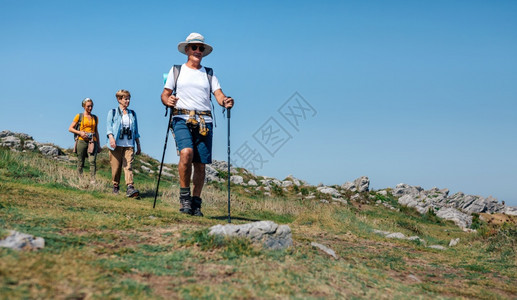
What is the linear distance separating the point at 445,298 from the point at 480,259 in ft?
14.3

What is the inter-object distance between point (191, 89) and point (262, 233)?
3858 mm

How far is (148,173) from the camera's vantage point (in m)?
22.1

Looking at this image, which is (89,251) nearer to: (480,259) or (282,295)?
(282,295)

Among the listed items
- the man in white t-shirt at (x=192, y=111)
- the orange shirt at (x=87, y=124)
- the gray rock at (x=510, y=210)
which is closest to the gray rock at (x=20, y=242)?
the man in white t-shirt at (x=192, y=111)

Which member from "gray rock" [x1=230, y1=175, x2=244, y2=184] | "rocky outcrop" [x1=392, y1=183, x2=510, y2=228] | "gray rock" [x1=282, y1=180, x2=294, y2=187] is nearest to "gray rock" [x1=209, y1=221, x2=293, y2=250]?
"gray rock" [x1=230, y1=175, x2=244, y2=184]

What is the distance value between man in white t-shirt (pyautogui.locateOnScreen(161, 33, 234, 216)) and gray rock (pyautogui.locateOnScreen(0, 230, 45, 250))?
3.82 m

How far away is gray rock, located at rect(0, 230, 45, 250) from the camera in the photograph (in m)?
4.48

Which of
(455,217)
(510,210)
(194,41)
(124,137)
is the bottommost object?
(455,217)

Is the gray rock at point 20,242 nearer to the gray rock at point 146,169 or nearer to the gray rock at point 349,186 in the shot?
the gray rock at point 146,169

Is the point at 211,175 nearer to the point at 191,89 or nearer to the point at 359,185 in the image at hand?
the point at 359,185

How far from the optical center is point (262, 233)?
227 inches

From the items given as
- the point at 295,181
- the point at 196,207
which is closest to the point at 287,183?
the point at 295,181

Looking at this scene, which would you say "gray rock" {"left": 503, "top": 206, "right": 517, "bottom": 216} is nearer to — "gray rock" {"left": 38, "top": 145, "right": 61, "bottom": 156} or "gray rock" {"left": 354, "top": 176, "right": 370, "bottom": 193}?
"gray rock" {"left": 354, "top": 176, "right": 370, "bottom": 193}

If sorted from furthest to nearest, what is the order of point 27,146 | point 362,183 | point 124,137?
1. point 362,183
2. point 27,146
3. point 124,137
